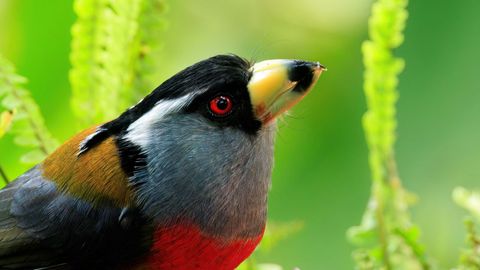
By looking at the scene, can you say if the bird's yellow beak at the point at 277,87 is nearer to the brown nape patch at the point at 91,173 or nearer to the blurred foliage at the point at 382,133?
the blurred foliage at the point at 382,133

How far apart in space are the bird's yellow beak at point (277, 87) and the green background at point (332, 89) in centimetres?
92

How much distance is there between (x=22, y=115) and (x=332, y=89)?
50.9 inches

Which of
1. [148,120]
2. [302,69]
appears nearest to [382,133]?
[302,69]

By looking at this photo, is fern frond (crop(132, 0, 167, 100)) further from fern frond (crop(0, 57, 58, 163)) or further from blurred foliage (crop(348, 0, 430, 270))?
blurred foliage (crop(348, 0, 430, 270))

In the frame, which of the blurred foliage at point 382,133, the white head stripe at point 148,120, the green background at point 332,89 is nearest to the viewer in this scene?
the blurred foliage at point 382,133

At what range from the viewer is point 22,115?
1.51 metres

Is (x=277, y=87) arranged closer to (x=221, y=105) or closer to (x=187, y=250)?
(x=221, y=105)

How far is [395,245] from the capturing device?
1417 millimetres

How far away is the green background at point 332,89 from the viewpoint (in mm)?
2422

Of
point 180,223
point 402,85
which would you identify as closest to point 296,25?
point 402,85

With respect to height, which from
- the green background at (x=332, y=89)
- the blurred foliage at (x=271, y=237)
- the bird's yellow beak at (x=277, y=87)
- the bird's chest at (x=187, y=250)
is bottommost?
the bird's chest at (x=187, y=250)

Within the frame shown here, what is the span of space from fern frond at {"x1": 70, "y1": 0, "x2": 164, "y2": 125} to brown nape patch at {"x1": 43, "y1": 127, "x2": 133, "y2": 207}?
0.06m

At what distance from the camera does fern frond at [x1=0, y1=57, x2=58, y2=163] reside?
1.50m

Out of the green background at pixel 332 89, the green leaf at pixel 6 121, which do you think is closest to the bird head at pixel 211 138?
the green leaf at pixel 6 121
